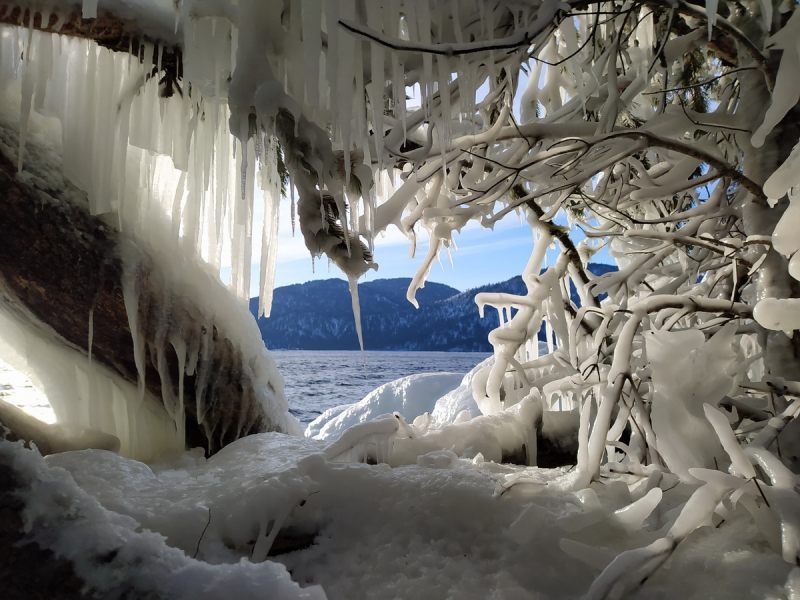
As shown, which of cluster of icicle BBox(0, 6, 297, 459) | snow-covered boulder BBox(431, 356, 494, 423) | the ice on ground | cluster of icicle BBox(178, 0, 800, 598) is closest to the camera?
the ice on ground

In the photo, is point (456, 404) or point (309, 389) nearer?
point (456, 404)

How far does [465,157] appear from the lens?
249cm

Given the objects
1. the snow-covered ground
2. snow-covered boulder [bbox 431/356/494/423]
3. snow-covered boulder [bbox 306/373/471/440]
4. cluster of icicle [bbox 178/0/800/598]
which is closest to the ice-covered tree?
cluster of icicle [bbox 178/0/800/598]

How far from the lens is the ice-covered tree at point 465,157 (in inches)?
50.6

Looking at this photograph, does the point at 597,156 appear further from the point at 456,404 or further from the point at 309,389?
the point at 309,389

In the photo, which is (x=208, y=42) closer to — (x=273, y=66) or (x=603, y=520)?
(x=273, y=66)

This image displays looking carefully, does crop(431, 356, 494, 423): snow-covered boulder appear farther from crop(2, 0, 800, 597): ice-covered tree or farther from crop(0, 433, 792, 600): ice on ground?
crop(0, 433, 792, 600): ice on ground

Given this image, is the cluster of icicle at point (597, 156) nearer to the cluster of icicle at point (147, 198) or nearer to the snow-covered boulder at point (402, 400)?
the cluster of icicle at point (147, 198)

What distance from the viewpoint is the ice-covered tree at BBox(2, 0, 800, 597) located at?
4.22 feet

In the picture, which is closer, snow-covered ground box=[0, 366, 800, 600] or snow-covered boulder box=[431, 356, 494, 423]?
snow-covered ground box=[0, 366, 800, 600]

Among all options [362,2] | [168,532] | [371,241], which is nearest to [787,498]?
[371,241]

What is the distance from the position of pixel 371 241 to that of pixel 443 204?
38.9 inches

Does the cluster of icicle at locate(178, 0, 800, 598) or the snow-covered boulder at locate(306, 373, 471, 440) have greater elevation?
the cluster of icicle at locate(178, 0, 800, 598)

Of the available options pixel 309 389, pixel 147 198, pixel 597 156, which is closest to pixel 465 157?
pixel 597 156
